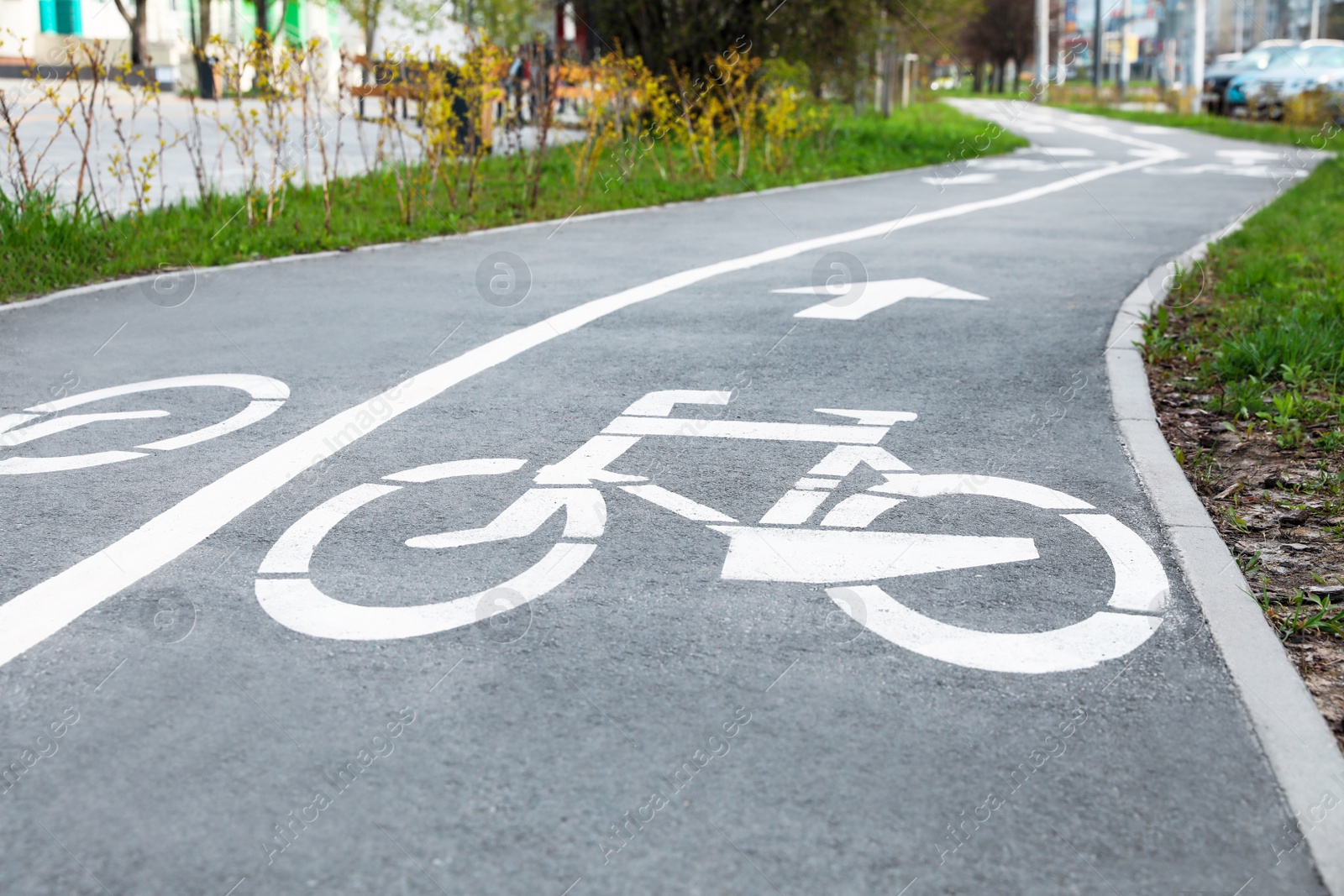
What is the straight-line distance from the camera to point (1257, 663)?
373 centimetres

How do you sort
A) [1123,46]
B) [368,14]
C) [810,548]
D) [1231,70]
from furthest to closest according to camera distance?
[1123,46]
[368,14]
[1231,70]
[810,548]

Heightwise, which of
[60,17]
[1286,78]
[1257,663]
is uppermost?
[60,17]

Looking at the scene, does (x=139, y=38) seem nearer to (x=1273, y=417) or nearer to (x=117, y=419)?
(x=117, y=419)

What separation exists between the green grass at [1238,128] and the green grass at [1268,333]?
51.3 feet

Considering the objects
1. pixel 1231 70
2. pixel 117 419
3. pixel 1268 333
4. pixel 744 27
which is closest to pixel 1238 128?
pixel 1231 70

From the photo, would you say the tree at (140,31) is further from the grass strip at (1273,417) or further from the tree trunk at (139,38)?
the grass strip at (1273,417)

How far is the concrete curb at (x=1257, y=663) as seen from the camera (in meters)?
2.99

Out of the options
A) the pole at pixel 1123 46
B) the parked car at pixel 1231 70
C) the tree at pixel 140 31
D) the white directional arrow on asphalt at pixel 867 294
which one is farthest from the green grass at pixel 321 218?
the pole at pixel 1123 46

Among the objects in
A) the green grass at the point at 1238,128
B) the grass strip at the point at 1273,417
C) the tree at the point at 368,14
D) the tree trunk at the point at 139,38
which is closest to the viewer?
the grass strip at the point at 1273,417

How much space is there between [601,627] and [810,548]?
934 mm

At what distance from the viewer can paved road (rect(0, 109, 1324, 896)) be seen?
287 cm

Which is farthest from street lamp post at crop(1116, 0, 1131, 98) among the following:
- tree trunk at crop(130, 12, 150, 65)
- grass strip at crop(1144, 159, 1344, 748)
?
grass strip at crop(1144, 159, 1344, 748)

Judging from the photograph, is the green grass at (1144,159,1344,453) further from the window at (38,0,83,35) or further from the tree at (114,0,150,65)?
the window at (38,0,83,35)

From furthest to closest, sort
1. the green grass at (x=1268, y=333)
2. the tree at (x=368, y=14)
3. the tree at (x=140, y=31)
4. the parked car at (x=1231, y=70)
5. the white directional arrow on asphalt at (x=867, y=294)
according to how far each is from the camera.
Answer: the tree at (x=368, y=14) < the tree at (x=140, y=31) < the parked car at (x=1231, y=70) < the white directional arrow on asphalt at (x=867, y=294) < the green grass at (x=1268, y=333)
